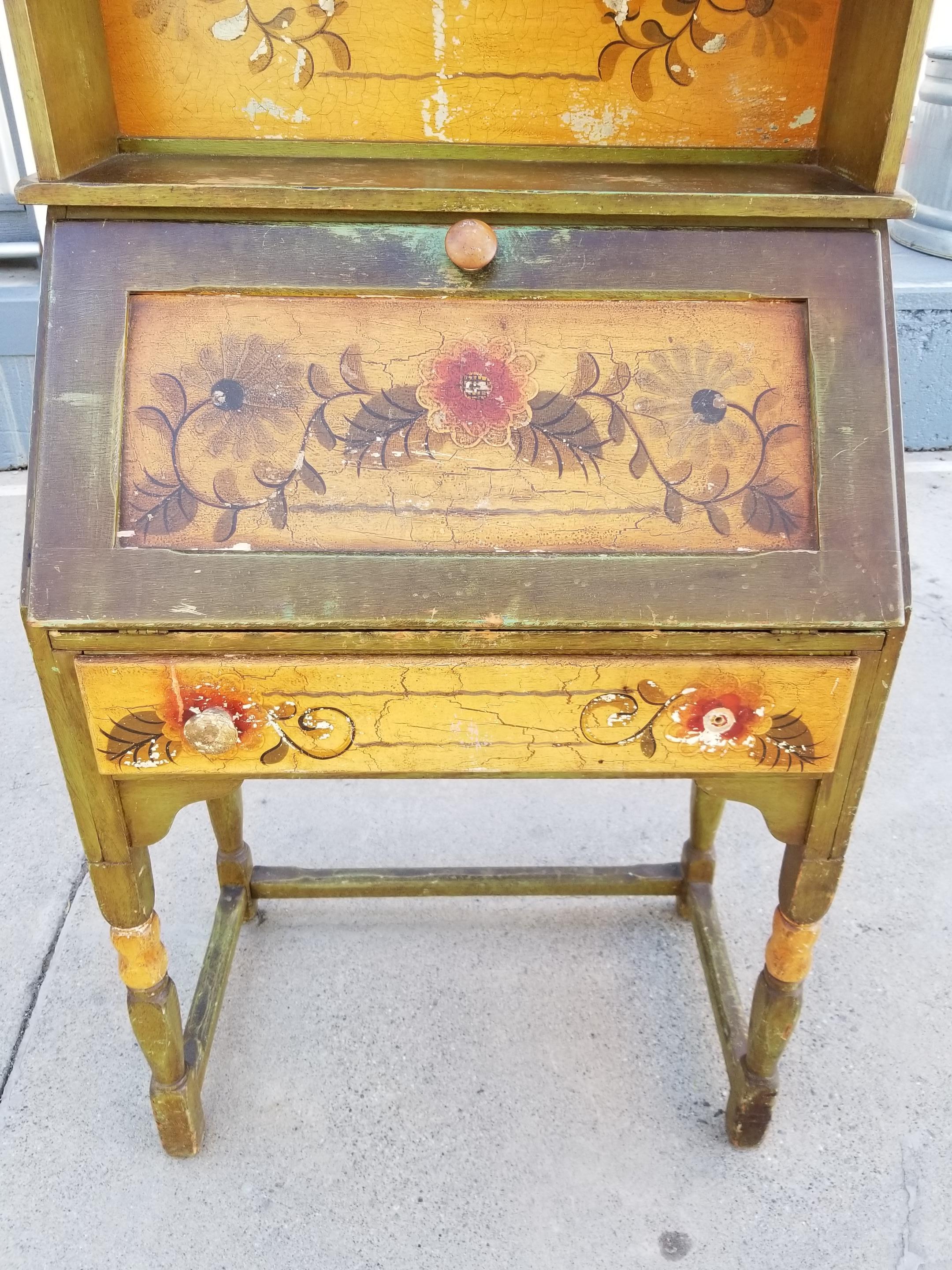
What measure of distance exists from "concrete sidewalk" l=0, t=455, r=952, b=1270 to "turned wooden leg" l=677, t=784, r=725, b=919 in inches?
4.5

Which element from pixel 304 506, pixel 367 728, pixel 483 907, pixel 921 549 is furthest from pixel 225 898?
pixel 921 549

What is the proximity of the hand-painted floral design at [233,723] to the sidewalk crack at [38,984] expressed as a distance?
0.90 meters

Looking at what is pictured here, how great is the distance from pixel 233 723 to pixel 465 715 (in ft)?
0.96

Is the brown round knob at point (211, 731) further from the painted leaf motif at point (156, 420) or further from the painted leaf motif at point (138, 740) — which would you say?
the painted leaf motif at point (156, 420)

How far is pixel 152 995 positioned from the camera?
1492mm

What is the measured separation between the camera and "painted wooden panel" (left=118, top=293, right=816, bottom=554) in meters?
1.19

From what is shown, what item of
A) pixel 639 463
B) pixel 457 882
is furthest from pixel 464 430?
pixel 457 882

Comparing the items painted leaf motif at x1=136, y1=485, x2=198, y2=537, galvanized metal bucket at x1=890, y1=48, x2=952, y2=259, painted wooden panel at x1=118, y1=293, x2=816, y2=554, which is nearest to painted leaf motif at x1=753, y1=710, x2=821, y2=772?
painted wooden panel at x1=118, y1=293, x2=816, y2=554

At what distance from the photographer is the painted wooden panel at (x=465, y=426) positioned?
1.19 meters

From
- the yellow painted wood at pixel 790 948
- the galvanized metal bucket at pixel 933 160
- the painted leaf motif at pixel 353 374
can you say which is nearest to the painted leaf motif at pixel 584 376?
the painted leaf motif at pixel 353 374

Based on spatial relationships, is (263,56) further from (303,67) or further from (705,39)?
(705,39)

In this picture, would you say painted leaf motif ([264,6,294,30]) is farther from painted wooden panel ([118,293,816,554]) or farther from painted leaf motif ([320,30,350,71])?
painted wooden panel ([118,293,816,554])

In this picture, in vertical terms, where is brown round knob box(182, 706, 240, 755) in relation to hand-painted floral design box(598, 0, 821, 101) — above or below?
below

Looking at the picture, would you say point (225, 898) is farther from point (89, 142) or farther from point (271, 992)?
point (89, 142)
